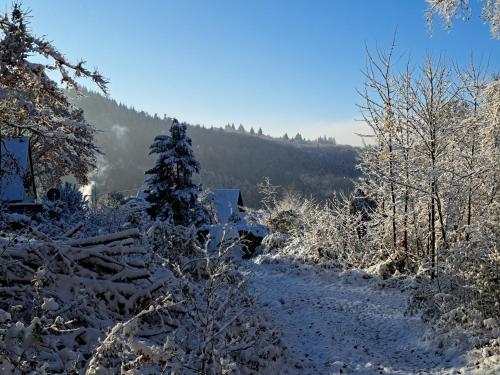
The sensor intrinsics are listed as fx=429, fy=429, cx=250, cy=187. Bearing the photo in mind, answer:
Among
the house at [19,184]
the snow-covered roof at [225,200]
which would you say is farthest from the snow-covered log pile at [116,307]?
the snow-covered roof at [225,200]

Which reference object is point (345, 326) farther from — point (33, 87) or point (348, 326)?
point (33, 87)

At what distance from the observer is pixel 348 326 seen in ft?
31.0

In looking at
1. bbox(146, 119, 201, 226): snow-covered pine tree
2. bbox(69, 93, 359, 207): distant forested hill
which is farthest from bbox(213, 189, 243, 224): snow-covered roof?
bbox(69, 93, 359, 207): distant forested hill

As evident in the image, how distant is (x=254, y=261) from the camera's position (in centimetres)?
1792

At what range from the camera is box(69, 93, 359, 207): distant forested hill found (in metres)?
104

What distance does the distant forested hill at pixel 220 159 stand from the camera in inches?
4099

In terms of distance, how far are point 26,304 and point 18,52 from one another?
12.3 feet

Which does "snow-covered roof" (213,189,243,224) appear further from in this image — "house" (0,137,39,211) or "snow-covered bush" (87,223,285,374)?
"snow-covered bush" (87,223,285,374)

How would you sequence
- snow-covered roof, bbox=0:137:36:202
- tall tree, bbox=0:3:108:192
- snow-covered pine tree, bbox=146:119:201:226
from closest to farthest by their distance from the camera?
tall tree, bbox=0:3:108:192, snow-covered roof, bbox=0:137:36:202, snow-covered pine tree, bbox=146:119:201:226

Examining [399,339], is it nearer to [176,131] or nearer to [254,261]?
[254,261]

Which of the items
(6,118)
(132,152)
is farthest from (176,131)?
(132,152)

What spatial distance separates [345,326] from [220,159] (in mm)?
114913

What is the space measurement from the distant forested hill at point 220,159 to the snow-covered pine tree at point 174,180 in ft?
229

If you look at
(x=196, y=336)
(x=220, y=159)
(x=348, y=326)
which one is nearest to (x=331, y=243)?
(x=348, y=326)
